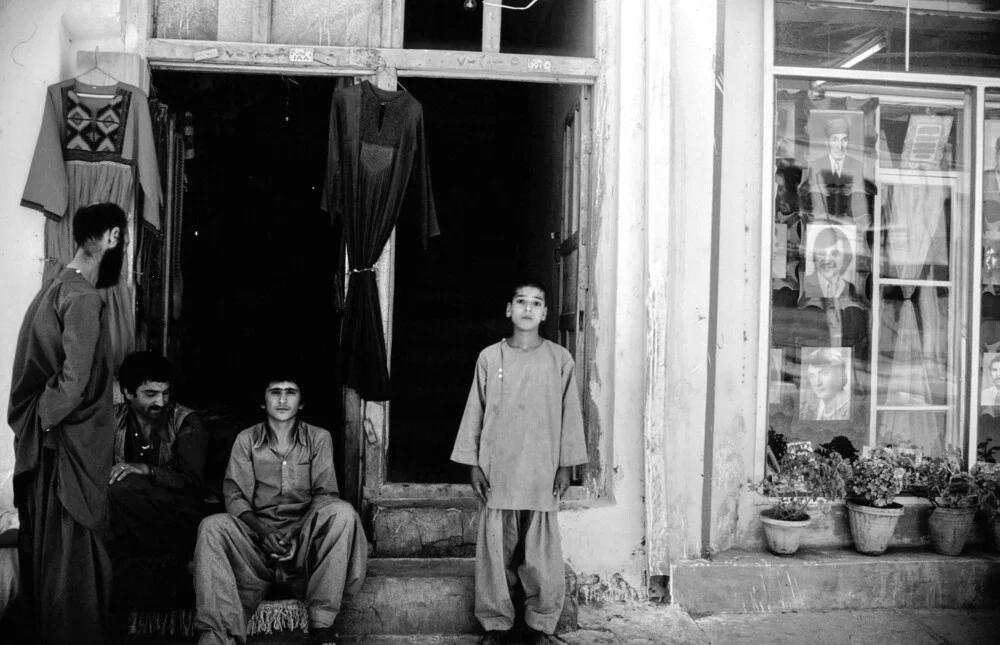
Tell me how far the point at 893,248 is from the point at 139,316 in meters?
4.60

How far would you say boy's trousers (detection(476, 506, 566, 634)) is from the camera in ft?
13.3

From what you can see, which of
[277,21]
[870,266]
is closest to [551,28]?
[277,21]

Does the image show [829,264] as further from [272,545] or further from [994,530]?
[272,545]

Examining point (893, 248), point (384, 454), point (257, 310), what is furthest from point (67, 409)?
point (257, 310)

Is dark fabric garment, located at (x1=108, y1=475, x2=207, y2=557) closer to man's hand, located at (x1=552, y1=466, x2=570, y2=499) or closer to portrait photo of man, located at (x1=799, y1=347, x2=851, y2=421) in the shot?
man's hand, located at (x1=552, y1=466, x2=570, y2=499)

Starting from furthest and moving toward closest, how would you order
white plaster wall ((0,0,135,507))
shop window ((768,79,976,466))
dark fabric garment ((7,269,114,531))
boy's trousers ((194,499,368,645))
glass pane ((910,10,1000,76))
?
1. glass pane ((910,10,1000,76))
2. shop window ((768,79,976,466))
3. white plaster wall ((0,0,135,507))
4. boy's trousers ((194,499,368,645))
5. dark fabric garment ((7,269,114,531))

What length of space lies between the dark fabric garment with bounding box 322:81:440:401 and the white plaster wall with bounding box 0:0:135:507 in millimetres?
1504

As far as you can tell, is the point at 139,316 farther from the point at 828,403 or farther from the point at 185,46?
the point at 828,403

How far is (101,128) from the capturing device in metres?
4.55

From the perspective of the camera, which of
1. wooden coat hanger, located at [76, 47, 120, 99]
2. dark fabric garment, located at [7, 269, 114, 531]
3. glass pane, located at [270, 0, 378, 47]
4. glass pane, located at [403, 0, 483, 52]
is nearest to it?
dark fabric garment, located at [7, 269, 114, 531]

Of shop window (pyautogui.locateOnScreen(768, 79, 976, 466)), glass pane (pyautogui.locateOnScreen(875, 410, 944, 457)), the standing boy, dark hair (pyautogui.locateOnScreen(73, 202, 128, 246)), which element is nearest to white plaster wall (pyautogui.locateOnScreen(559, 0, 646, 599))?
the standing boy

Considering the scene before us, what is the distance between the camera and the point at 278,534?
13.3ft

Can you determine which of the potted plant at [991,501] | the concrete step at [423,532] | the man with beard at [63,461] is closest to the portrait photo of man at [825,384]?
the potted plant at [991,501]

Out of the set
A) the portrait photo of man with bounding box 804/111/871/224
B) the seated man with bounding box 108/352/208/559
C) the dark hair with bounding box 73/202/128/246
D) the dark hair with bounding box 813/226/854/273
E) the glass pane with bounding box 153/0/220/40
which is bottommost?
the seated man with bounding box 108/352/208/559
